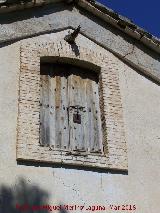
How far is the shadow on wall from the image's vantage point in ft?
20.1

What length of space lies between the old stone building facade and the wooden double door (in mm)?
17

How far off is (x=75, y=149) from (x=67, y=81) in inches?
52.7


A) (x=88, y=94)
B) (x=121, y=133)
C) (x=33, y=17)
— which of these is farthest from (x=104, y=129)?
(x=33, y=17)

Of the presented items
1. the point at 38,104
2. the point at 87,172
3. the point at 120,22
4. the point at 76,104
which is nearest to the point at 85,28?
the point at 120,22

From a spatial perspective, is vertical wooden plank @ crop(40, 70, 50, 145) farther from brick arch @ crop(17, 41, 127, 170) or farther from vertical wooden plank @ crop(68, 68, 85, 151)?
vertical wooden plank @ crop(68, 68, 85, 151)

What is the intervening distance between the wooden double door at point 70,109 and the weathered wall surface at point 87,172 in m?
0.49

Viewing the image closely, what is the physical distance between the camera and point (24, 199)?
6.27m

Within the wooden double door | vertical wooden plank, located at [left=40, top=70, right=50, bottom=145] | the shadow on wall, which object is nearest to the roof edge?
the wooden double door

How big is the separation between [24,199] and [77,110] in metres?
1.91

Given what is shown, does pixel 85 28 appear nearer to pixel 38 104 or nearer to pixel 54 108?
pixel 54 108

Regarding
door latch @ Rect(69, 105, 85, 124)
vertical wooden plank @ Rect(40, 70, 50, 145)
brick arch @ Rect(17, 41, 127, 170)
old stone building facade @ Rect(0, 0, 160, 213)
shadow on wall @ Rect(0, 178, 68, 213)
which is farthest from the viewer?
door latch @ Rect(69, 105, 85, 124)

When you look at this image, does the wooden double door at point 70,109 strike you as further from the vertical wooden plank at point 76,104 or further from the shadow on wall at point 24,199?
the shadow on wall at point 24,199

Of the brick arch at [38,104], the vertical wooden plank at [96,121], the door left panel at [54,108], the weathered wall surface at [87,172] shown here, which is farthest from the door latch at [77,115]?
the weathered wall surface at [87,172]

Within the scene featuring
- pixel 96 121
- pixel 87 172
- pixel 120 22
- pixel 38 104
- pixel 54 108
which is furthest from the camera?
pixel 120 22
